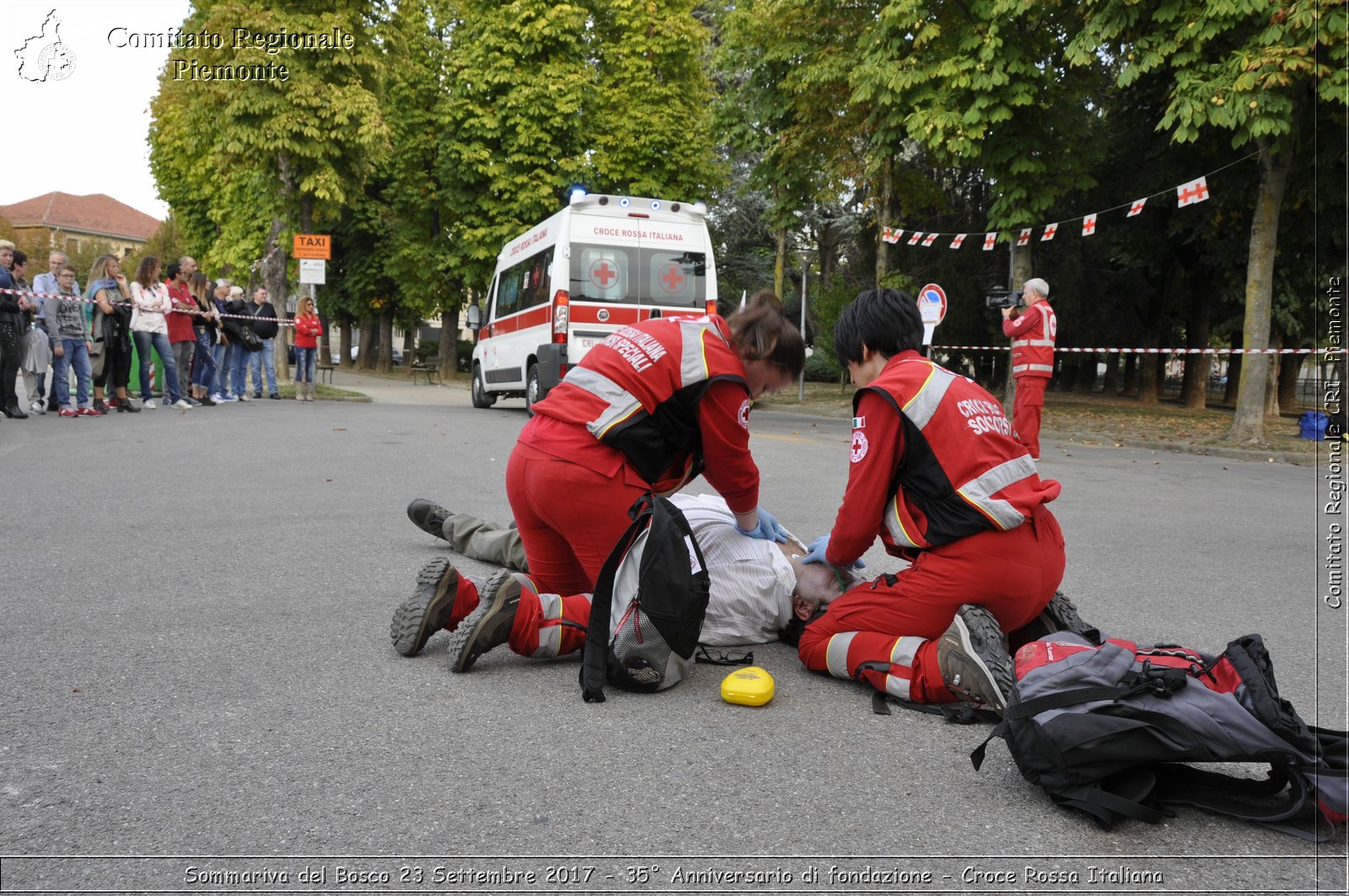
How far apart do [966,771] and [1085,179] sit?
17.0 m

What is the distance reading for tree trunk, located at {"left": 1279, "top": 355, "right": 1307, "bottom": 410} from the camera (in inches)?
1006

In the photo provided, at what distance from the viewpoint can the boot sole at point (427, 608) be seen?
3.58 meters

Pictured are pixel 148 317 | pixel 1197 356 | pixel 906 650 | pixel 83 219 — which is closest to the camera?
pixel 906 650

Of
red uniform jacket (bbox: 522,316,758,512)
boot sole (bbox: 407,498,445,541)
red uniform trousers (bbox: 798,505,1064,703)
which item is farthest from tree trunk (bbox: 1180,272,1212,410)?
red uniform jacket (bbox: 522,316,758,512)

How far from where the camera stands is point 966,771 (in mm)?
2801

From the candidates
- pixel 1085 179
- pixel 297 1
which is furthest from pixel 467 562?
pixel 297 1

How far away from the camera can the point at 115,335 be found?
12.9 m

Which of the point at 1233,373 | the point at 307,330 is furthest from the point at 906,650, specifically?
the point at 1233,373

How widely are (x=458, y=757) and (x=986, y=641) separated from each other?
1.65m

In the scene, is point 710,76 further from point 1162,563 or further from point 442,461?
point 1162,563

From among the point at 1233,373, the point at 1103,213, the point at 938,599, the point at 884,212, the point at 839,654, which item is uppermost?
the point at 884,212

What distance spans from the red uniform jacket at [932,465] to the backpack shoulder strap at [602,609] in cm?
77

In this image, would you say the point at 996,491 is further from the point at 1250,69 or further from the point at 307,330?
the point at 307,330

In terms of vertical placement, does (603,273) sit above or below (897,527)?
above
